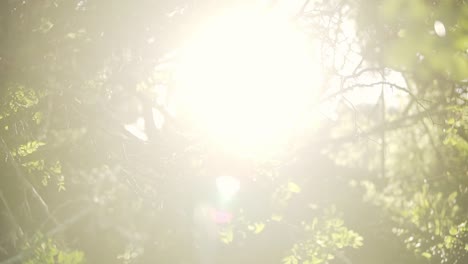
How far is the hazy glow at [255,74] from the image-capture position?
4984 mm

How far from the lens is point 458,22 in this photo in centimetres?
164

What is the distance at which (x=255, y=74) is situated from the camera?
5.33 metres

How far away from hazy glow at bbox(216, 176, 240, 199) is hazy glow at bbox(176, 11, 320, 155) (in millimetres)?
378

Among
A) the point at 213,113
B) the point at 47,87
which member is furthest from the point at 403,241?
the point at 47,87

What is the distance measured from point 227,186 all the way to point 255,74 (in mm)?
1400

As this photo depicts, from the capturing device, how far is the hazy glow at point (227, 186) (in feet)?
16.1

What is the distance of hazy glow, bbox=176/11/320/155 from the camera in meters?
4.98

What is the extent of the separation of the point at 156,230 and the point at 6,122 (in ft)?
10.1

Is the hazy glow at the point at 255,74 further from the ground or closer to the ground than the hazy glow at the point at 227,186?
further from the ground

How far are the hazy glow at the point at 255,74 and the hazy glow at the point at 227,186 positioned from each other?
38cm

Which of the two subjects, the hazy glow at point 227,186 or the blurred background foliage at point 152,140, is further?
the hazy glow at point 227,186

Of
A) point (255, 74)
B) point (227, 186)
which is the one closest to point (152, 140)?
point (227, 186)

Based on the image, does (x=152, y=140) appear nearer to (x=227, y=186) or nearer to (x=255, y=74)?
(x=227, y=186)

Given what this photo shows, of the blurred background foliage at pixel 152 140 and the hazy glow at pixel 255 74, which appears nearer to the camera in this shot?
the blurred background foliage at pixel 152 140
